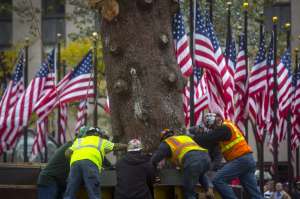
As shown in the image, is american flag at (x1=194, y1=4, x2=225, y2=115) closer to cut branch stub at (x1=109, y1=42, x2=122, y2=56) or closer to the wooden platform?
the wooden platform

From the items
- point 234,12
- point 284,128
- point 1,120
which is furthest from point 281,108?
point 234,12

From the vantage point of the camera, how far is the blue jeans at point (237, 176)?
1882 centimetres

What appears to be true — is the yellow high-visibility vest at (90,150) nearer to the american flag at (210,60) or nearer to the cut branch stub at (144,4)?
the cut branch stub at (144,4)

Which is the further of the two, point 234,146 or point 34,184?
point 34,184

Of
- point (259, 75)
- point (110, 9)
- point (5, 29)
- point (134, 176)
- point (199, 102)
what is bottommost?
point (134, 176)

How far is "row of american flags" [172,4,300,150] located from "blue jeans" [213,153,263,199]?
437 cm

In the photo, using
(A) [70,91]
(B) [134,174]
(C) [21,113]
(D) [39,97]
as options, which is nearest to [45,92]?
(D) [39,97]

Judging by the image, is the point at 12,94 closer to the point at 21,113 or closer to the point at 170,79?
the point at 21,113

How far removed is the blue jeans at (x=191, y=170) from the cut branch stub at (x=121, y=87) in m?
1.73

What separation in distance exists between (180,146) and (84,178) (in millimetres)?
1725

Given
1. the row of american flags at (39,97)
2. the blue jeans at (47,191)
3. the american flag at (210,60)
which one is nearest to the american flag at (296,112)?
the american flag at (210,60)

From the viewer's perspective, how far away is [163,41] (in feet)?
61.6

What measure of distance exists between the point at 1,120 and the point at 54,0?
90.0 feet

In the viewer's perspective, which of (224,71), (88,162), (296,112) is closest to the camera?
(88,162)
